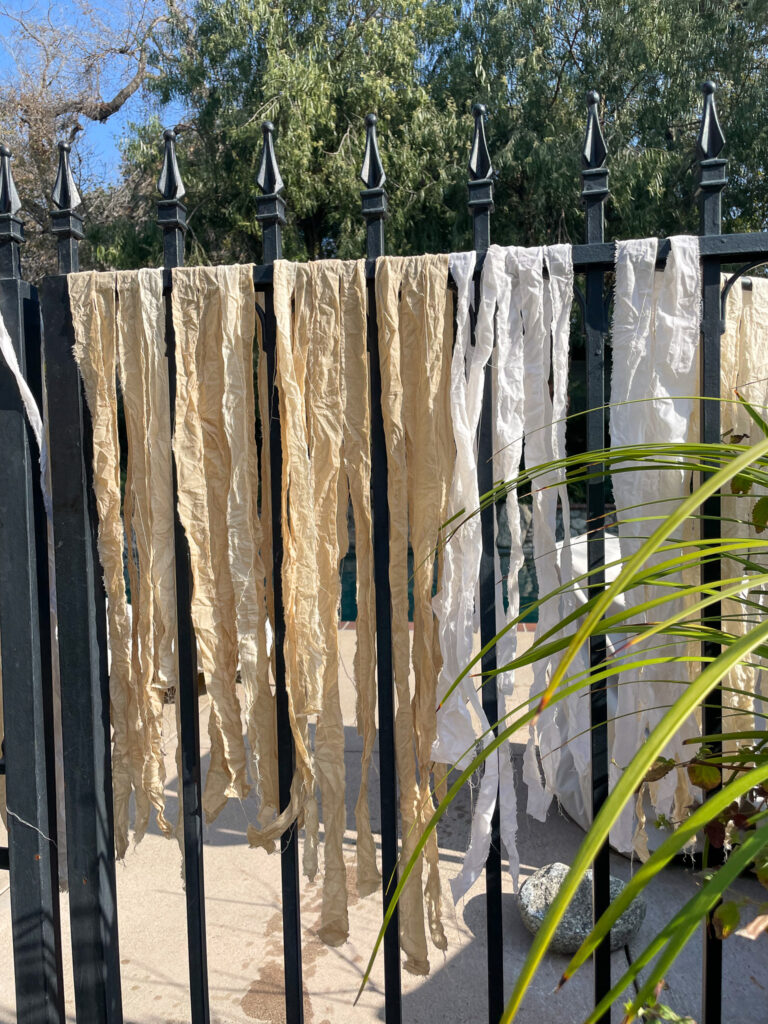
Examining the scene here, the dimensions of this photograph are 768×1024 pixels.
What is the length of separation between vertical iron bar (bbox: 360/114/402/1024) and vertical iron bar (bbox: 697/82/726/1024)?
56 centimetres

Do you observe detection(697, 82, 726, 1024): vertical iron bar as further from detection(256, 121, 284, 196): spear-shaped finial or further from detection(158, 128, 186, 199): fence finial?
detection(158, 128, 186, 199): fence finial

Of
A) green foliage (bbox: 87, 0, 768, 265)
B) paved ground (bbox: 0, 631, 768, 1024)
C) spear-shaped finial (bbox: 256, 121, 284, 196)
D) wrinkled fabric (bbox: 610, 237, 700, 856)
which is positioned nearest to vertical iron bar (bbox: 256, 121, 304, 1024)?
spear-shaped finial (bbox: 256, 121, 284, 196)

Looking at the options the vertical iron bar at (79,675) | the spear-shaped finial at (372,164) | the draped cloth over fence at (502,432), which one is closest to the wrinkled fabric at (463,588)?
the draped cloth over fence at (502,432)

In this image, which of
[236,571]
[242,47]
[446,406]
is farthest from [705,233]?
[242,47]

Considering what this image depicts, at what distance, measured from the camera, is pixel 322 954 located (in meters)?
2.81

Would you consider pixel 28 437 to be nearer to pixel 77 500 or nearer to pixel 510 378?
pixel 77 500

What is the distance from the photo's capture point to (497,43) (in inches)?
568

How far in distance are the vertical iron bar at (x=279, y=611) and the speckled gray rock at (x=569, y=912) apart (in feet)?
4.13

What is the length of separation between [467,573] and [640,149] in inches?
549

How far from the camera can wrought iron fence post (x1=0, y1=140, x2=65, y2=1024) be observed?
169cm

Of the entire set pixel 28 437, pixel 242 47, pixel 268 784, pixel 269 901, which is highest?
pixel 242 47

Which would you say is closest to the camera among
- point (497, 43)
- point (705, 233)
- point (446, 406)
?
point (705, 233)

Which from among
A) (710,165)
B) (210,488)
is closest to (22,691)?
(210,488)

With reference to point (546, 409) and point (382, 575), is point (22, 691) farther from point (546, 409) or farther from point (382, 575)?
point (546, 409)
